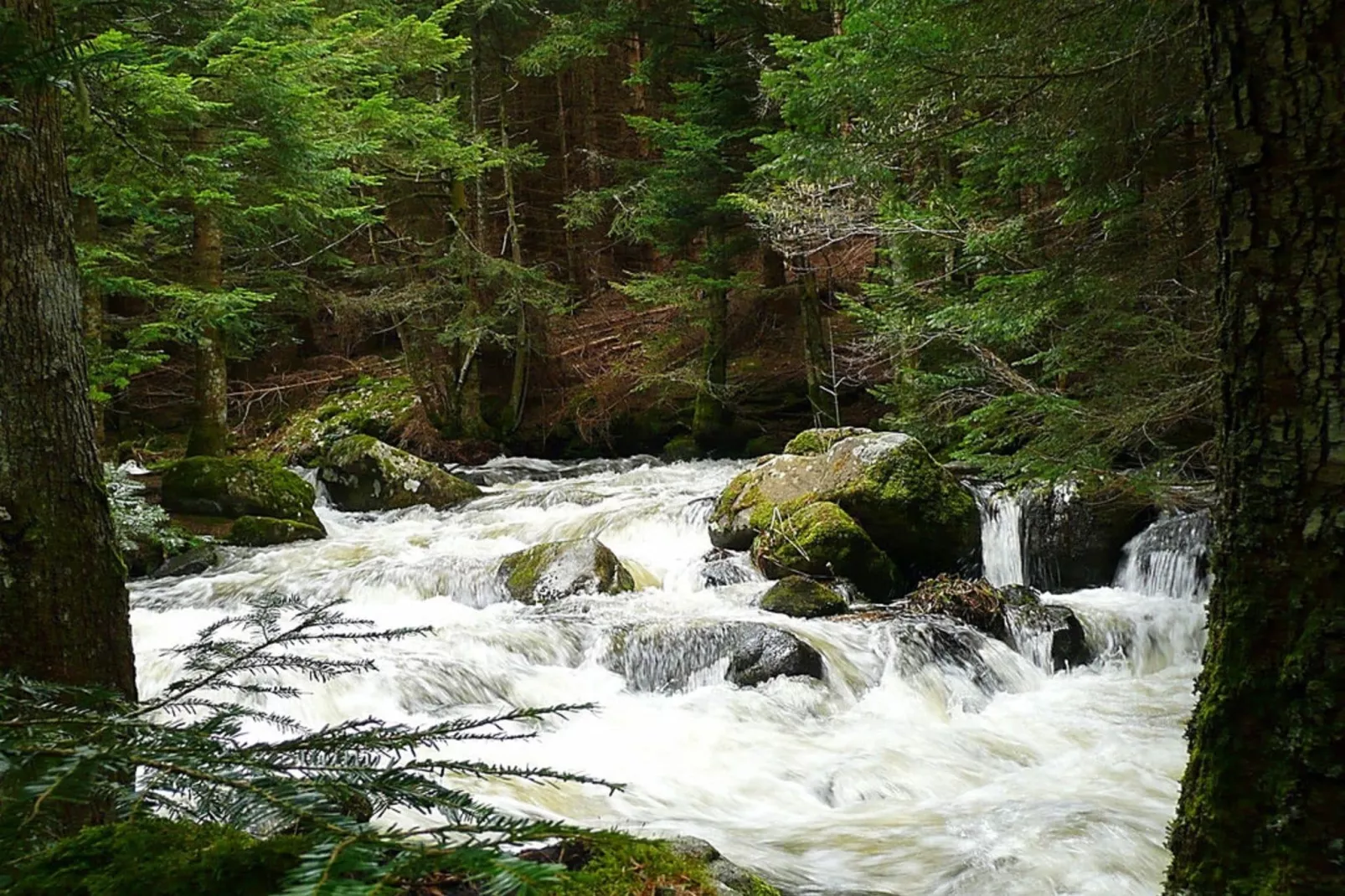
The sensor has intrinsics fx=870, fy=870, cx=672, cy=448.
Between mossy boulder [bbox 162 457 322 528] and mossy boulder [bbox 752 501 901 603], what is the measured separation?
644cm

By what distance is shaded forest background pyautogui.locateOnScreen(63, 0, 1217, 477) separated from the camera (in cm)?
605

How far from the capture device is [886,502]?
30.3 ft

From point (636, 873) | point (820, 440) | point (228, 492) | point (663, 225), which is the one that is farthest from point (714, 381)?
point (636, 873)

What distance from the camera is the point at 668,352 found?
703 inches

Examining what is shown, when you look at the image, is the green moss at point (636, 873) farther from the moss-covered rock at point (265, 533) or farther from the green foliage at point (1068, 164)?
the moss-covered rock at point (265, 533)

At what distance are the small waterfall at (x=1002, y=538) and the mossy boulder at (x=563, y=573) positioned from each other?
3968 millimetres

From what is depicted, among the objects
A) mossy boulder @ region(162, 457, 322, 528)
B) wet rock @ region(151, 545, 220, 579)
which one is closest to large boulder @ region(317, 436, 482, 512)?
mossy boulder @ region(162, 457, 322, 528)

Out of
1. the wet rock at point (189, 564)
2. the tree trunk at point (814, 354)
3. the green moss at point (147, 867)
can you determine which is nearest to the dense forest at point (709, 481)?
the green moss at point (147, 867)

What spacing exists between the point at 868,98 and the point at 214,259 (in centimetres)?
884

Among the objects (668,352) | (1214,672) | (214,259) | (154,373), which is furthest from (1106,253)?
(154,373)

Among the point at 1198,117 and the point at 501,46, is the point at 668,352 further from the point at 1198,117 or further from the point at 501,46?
the point at 1198,117

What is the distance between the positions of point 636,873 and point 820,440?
8899 mm

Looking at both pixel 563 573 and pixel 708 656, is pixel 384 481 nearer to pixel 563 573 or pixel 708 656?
pixel 563 573

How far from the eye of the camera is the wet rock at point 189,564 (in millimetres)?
9578
